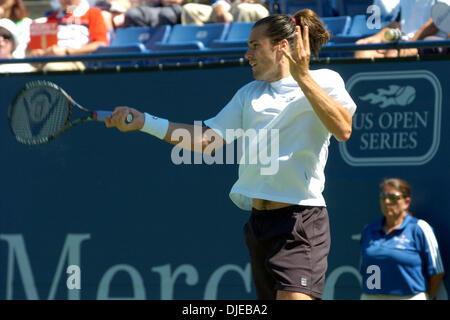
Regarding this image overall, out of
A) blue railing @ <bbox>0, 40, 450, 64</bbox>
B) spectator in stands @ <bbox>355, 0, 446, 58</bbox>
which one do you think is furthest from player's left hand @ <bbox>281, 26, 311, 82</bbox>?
spectator in stands @ <bbox>355, 0, 446, 58</bbox>

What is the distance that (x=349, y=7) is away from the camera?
23.9ft

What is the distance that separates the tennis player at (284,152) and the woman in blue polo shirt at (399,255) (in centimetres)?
167

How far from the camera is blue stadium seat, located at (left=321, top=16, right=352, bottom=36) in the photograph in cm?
693

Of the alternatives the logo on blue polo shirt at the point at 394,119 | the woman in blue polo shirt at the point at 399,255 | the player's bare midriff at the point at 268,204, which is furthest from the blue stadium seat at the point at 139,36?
the player's bare midriff at the point at 268,204

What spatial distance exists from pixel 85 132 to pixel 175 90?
2.55 feet

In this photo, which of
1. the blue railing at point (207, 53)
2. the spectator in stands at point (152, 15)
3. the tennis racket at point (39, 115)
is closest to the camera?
the tennis racket at point (39, 115)

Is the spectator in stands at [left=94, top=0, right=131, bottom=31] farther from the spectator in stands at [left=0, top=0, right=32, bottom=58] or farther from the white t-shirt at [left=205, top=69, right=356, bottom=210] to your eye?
the white t-shirt at [left=205, top=69, right=356, bottom=210]

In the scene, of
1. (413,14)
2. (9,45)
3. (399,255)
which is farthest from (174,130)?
(9,45)

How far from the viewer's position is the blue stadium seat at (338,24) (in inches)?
273

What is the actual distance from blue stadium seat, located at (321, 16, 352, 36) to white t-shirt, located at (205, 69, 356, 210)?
10.9 feet

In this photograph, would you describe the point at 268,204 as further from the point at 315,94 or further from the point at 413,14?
the point at 413,14

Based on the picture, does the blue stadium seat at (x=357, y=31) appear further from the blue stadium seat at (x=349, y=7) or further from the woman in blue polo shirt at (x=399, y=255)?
the woman in blue polo shirt at (x=399, y=255)

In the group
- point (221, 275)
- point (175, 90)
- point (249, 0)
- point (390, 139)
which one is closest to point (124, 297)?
point (221, 275)
